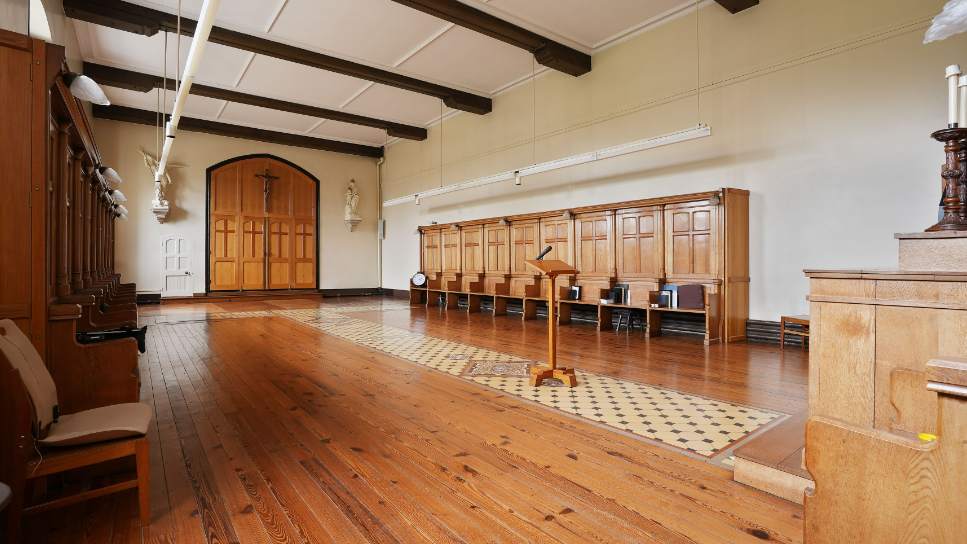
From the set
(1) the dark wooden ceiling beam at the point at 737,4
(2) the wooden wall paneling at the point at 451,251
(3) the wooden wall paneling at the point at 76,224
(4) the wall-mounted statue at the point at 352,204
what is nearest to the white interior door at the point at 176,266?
(4) the wall-mounted statue at the point at 352,204

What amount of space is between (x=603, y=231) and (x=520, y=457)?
599cm

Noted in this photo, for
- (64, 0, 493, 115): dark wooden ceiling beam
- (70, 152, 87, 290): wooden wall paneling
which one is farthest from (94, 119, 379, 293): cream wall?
Answer: (70, 152, 87, 290): wooden wall paneling

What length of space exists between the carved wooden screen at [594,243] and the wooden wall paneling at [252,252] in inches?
396

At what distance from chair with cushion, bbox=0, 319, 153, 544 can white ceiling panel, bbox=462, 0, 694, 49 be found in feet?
22.3

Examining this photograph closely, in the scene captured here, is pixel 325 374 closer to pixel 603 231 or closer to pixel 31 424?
pixel 31 424

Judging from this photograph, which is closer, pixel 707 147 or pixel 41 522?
pixel 41 522

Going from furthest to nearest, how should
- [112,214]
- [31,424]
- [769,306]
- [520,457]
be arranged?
[112,214] → [769,306] → [520,457] → [31,424]

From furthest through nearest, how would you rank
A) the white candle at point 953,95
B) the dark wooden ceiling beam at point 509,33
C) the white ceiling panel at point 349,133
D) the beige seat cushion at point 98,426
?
the white ceiling panel at point 349,133 → the dark wooden ceiling beam at point 509,33 → the white candle at point 953,95 → the beige seat cushion at point 98,426

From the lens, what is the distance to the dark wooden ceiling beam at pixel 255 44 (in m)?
6.87

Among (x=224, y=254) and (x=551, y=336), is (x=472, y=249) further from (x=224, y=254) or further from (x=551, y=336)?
(x=224, y=254)

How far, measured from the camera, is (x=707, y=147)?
7.14 m

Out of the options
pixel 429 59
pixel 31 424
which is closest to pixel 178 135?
pixel 429 59

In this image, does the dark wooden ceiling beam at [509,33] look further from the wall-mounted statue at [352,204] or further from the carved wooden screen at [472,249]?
the wall-mounted statue at [352,204]

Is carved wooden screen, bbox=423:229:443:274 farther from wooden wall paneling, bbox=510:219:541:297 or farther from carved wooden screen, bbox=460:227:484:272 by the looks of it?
wooden wall paneling, bbox=510:219:541:297
